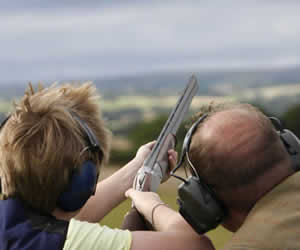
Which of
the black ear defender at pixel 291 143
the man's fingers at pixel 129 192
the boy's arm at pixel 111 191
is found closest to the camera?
the black ear defender at pixel 291 143

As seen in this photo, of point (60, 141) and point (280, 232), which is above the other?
point (60, 141)

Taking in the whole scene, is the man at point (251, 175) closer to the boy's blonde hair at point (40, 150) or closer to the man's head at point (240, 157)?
the man's head at point (240, 157)

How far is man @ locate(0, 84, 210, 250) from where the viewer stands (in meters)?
2.29

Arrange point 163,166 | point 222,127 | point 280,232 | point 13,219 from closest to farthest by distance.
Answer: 1. point 280,232
2. point 222,127
3. point 13,219
4. point 163,166

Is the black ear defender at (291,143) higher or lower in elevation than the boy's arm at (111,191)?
higher

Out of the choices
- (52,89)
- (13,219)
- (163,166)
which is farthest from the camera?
(163,166)

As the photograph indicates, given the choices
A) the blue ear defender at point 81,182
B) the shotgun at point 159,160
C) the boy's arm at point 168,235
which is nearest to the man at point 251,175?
the boy's arm at point 168,235

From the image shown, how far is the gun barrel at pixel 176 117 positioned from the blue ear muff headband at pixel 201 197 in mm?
613

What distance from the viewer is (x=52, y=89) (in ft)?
8.32

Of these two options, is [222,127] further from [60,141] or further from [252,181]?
[60,141]

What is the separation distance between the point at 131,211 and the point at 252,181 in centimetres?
82

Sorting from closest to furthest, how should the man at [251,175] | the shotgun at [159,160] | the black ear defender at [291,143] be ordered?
the man at [251,175], the black ear defender at [291,143], the shotgun at [159,160]

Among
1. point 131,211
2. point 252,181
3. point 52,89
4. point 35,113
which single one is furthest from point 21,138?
point 252,181

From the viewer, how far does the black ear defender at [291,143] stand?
6.97ft
